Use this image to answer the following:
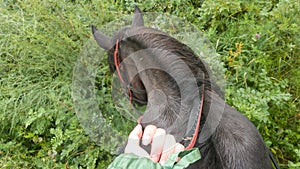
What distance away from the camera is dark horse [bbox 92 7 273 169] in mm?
1511

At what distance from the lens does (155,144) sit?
1459 mm

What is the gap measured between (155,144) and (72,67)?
72.6 inches

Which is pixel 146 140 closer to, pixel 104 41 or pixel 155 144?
pixel 155 144

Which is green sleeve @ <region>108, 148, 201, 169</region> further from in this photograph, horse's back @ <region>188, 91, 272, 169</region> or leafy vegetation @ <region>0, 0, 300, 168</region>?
leafy vegetation @ <region>0, 0, 300, 168</region>

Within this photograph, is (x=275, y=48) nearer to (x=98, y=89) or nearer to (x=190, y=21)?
(x=190, y=21)

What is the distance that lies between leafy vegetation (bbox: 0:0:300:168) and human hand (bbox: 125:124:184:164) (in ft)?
3.40

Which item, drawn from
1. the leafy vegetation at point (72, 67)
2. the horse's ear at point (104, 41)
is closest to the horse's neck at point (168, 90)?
the horse's ear at point (104, 41)

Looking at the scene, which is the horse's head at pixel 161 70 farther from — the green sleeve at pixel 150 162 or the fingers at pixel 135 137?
the green sleeve at pixel 150 162

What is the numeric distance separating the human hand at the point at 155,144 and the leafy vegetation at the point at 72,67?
3.40 feet

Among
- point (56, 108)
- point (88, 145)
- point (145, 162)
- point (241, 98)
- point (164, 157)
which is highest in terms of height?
point (145, 162)

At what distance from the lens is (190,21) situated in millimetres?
3254

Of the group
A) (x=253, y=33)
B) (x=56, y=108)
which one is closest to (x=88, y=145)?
(x=56, y=108)

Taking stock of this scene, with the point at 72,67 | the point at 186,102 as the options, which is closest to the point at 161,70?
the point at 186,102

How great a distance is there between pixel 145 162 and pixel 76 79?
1.71 m
